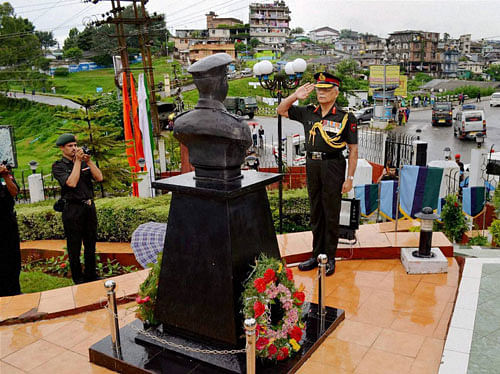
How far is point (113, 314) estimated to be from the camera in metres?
3.06

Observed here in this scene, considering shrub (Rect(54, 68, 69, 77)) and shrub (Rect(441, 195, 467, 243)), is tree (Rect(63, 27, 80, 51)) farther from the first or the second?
shrub (Rect(441, 195, 467, 243))

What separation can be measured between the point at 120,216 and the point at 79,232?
247 cm

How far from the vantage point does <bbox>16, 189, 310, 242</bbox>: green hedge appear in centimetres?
712

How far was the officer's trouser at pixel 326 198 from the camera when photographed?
4.26 metres

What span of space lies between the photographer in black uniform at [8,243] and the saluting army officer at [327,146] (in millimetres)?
2960

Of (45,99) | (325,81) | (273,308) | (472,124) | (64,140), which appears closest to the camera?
(273,308)

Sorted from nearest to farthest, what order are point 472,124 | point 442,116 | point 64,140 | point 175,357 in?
point 175,357, point 64,140, point 472,124, point 442,116

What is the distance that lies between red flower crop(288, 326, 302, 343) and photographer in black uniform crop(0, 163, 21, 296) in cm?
328

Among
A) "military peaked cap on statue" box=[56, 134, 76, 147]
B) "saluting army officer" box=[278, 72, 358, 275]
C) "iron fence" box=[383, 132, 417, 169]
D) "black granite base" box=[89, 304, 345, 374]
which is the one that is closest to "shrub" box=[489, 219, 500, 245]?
"saluting army officer" box=[278, 72, 358, 275]

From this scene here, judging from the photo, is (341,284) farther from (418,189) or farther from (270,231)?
(418,189)

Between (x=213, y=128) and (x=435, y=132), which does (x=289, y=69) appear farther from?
(x=435, y=132)

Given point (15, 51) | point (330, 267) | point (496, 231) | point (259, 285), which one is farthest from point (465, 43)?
point (259, 285)

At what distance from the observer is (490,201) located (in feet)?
29.2

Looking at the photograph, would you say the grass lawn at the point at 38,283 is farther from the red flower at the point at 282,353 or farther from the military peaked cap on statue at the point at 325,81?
the military peaked cap on statue at the point at 325,81
